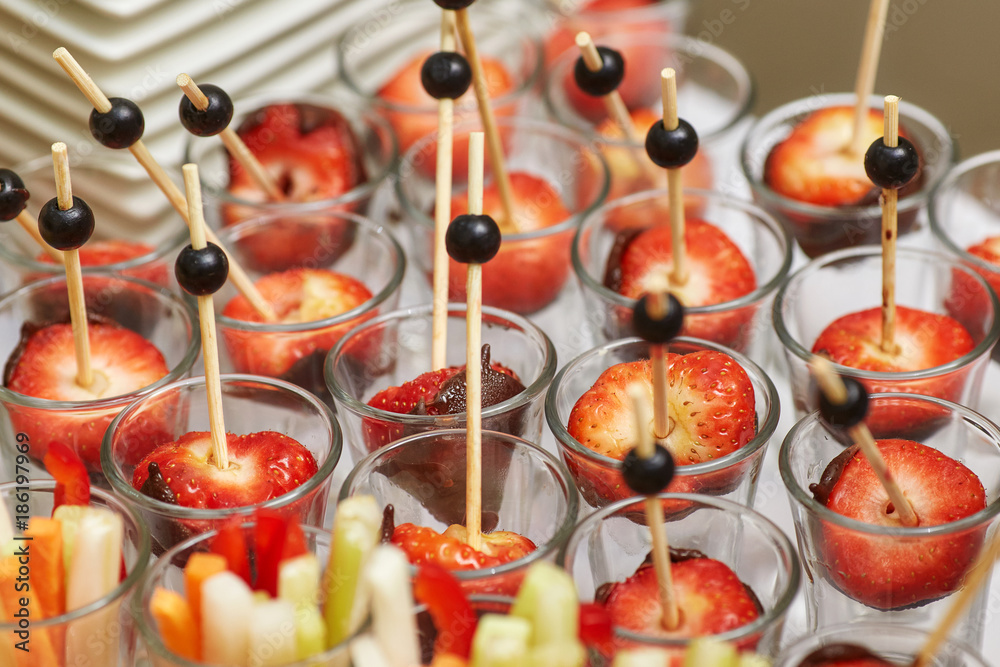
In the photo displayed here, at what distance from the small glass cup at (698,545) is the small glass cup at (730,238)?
1.12ft

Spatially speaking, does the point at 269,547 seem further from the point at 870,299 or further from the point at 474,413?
the point at 870,299

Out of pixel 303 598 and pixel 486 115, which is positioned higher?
pixel 486 115

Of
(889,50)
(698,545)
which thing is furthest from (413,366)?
(889,50)

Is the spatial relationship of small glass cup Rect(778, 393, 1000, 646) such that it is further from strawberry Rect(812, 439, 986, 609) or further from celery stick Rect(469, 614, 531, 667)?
celery stick Rect(469, 614, 531, 667)

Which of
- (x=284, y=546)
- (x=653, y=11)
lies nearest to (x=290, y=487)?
(x=284, y=546)

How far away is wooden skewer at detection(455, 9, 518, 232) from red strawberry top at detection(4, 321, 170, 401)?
0.47 m

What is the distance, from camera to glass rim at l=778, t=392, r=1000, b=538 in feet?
3.18

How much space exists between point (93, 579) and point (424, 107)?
39.2 inches

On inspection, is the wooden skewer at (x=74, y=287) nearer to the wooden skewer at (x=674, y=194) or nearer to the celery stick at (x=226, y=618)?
the celery stick at (x=226, y=618)

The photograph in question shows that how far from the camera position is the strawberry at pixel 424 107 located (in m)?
1.74

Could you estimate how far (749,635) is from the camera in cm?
86

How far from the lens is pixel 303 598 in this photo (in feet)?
2.81

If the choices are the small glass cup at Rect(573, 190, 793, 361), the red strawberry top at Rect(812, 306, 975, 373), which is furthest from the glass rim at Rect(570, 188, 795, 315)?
the red strawberry top at Rect(812, 306, 975, 373)

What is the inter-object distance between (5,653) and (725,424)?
26.4 inches
